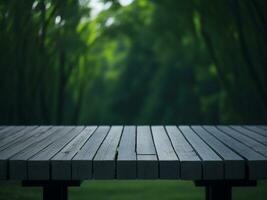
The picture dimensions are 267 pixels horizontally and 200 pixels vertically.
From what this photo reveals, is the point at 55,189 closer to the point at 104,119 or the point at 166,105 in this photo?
the point at 166,105

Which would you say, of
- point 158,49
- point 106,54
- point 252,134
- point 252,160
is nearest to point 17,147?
point 252,160

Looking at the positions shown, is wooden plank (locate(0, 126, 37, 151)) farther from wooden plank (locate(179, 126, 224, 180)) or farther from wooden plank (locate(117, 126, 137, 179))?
wooden plank (locate(179, 126, 224, 180))

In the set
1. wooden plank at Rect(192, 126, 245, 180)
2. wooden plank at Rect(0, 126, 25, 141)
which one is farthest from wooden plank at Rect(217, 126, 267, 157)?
wooden plank at Rect(0, 126, 25, 141)

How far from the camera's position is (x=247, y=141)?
3455mm

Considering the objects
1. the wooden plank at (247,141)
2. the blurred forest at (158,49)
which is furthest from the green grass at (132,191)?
the wooden plank at (247,141)

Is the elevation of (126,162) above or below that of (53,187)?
above

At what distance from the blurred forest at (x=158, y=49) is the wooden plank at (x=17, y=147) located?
2.75 metres


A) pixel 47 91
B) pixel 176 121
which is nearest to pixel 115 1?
pixel 47 91

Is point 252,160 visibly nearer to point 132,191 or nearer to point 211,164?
point 211,164

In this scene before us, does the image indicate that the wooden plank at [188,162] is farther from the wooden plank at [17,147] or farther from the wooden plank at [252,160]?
the wooden plank at [17,147]

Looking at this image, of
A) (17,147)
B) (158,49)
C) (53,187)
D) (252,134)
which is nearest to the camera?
(53,187)

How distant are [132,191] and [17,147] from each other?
405 centimetres

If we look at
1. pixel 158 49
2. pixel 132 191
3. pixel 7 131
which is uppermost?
pixel 158 49

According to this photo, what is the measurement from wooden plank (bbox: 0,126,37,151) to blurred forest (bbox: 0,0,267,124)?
277 cm
